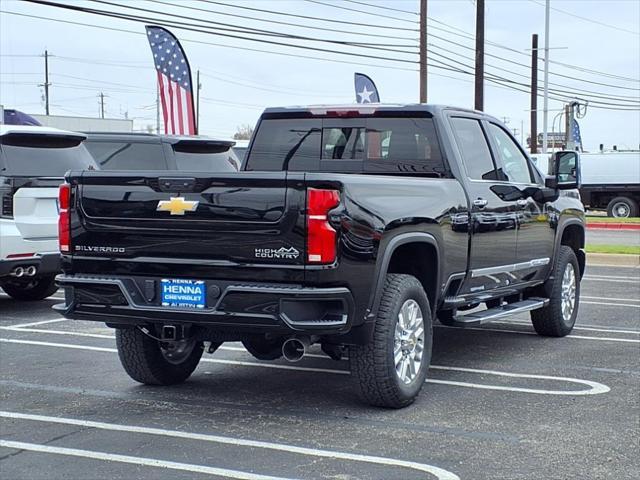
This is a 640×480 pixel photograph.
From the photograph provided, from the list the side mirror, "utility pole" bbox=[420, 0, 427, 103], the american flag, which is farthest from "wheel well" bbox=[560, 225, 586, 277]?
"utility pole" bbox=[420, 0, 427, 103]

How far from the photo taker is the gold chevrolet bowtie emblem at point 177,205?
5.78 metres

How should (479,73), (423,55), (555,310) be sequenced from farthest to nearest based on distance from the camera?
(423,55) < (479,73) < (555,310)

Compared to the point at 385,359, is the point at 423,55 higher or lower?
higher

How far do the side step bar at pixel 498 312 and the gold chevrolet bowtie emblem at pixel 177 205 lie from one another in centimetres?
249

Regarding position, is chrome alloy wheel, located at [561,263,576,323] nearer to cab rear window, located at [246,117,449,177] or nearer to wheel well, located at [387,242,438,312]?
cab rear window, located at [246,117,449,177]

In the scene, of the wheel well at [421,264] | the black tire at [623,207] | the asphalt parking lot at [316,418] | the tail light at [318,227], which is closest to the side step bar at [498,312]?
the asphalt parking lot at [316,418]

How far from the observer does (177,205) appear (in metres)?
5.81

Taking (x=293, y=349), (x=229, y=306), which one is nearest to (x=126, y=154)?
(x=293, y=349)

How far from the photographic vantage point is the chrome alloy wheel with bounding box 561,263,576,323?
920 centimetres

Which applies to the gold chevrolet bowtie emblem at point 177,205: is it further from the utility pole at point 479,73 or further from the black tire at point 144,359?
the utility pole at point 479,73

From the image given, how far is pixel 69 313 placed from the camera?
620cm

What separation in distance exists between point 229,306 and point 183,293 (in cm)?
33

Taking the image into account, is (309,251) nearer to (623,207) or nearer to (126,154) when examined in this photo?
(126,154)

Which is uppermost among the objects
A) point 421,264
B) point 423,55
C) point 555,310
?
point 423,55
